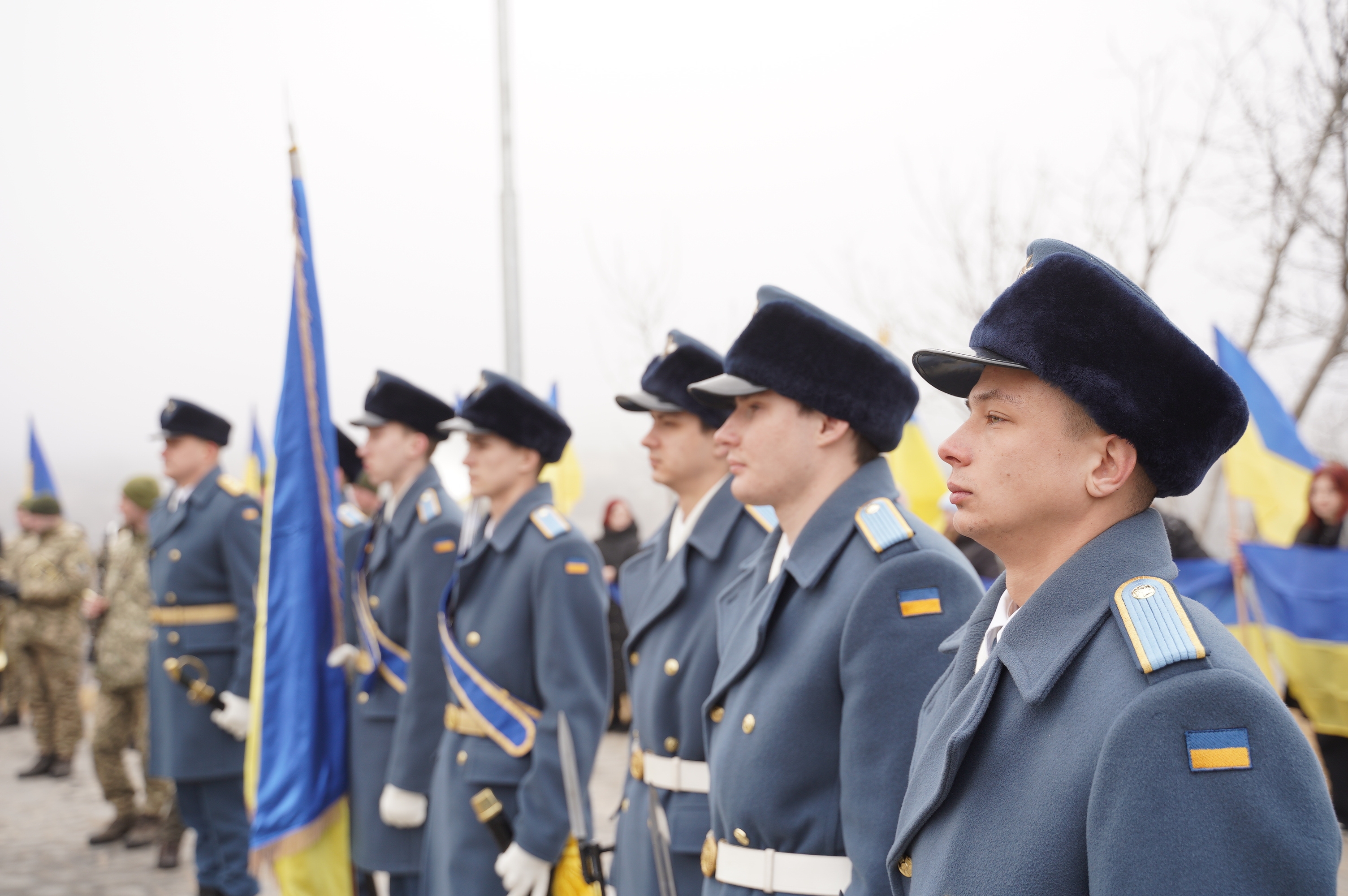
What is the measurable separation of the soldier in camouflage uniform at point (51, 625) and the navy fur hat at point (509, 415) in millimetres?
7088

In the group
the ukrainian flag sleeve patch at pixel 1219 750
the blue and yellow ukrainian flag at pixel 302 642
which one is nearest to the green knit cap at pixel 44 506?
the blue and yellow ukrainian flag at pixel 302 642

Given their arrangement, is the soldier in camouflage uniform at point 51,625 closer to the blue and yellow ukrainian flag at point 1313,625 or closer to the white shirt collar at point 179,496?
the white shirt collar at point 179,496

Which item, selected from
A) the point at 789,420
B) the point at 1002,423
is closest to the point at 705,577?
the point at 789,420

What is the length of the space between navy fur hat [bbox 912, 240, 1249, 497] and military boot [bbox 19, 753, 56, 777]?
1005cm

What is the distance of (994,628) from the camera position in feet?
5.98

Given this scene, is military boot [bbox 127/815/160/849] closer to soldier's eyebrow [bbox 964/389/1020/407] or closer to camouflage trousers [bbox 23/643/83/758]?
camouflage trousers [bbox 23/643/83/758]

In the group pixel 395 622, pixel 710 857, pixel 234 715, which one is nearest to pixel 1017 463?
pixel 710 857

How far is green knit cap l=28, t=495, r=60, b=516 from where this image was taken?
32.9 feet

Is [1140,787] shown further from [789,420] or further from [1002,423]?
[789,420]

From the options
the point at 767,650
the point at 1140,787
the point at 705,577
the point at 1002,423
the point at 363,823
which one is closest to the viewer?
the point at 1140,787

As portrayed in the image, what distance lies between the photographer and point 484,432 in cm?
436

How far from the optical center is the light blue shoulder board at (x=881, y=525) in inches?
96.4

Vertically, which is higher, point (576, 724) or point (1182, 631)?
point (1182, 631)

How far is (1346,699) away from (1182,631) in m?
5.54
